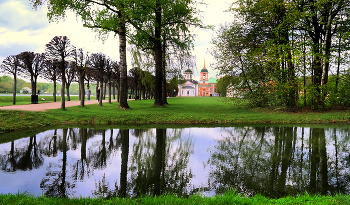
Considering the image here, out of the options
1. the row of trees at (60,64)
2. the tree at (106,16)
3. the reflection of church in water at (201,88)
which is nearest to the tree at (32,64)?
the row of trees at (60,64)

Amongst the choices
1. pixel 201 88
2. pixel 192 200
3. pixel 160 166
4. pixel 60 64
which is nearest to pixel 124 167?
pixel 160 166

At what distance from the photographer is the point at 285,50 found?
53.5ft

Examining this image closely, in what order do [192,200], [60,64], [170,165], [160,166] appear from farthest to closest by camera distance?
[60,64] → [170,165] → [160,166] → [192,200]

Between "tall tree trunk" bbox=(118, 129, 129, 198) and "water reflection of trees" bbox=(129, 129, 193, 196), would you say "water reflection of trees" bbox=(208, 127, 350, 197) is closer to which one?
"water reflection of trees" bbox=(129, 129, 193, 196)

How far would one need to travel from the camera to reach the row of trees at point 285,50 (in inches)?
644

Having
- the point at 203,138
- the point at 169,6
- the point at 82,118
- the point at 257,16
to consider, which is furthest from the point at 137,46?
the point at 203,138

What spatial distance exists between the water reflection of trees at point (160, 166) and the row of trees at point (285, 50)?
11.8 meters

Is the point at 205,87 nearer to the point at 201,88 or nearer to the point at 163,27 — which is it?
the point at 201,88

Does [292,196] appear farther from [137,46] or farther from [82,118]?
[137,46]

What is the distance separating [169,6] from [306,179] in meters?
16.9

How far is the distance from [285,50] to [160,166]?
48.3 ft

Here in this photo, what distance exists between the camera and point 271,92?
57.7 feet

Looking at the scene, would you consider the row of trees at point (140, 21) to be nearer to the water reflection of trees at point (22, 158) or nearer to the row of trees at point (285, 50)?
the row of trees at point (285, 50)

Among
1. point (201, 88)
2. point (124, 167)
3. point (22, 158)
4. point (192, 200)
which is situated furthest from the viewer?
point (201, 88)
